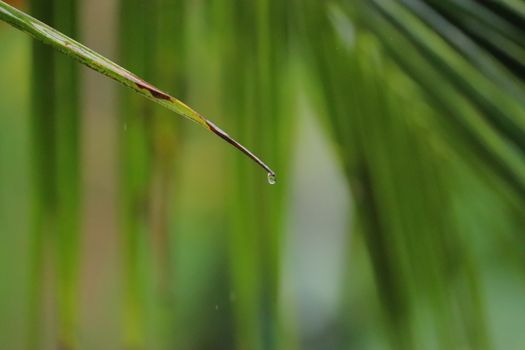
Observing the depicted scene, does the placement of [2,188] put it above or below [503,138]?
above

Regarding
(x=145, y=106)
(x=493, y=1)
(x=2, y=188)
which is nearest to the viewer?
(x=493, y=1)

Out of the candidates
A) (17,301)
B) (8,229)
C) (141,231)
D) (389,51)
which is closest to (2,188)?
(8,229)

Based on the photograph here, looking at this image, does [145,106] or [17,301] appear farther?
[17,301]

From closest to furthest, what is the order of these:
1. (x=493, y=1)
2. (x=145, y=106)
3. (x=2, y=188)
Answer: (x=493, y=1), (x=145, y=106), (x=2, y=188)

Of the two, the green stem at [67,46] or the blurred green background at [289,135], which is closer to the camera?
the green stem at [67,46]

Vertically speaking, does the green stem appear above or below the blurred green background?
below

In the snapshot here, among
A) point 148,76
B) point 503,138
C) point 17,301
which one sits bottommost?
point 503,138

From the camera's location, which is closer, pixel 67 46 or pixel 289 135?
pixel 67 46

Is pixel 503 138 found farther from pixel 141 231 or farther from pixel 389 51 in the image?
pixel 141 231

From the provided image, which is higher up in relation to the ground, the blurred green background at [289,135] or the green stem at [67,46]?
the blurred green background at [289,135]

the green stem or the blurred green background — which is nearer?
the green stem
